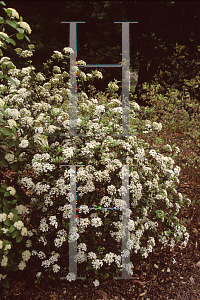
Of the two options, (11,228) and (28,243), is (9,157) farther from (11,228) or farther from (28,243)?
(28,243)

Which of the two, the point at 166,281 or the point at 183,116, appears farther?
the point at 183,116

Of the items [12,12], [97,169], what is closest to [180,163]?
[97,169]

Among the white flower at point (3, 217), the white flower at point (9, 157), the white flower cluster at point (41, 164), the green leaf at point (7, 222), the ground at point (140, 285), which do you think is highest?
the white flower at point (9, 157)

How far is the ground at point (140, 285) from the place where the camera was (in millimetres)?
2570

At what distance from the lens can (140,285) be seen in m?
2.78

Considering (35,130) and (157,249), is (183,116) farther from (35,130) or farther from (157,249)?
(35,130)

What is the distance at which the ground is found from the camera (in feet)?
8.43

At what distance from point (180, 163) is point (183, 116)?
180 cm

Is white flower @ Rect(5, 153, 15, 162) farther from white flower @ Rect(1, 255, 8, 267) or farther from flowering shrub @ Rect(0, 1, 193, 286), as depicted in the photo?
white flower @ Rect(1, 255, 8, 267)

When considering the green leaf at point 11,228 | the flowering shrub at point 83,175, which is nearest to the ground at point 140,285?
the flowering shrub at point 83,175

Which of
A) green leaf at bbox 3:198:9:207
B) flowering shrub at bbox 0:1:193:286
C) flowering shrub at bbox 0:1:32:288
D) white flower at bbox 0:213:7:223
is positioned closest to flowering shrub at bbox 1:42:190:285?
flowering shrub at bbox 0:1:193:286

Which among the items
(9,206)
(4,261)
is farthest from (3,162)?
(4,261)

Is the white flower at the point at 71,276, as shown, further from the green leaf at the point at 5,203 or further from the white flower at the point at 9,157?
the white flower at the point at 9,157

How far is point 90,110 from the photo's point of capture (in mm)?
2789
